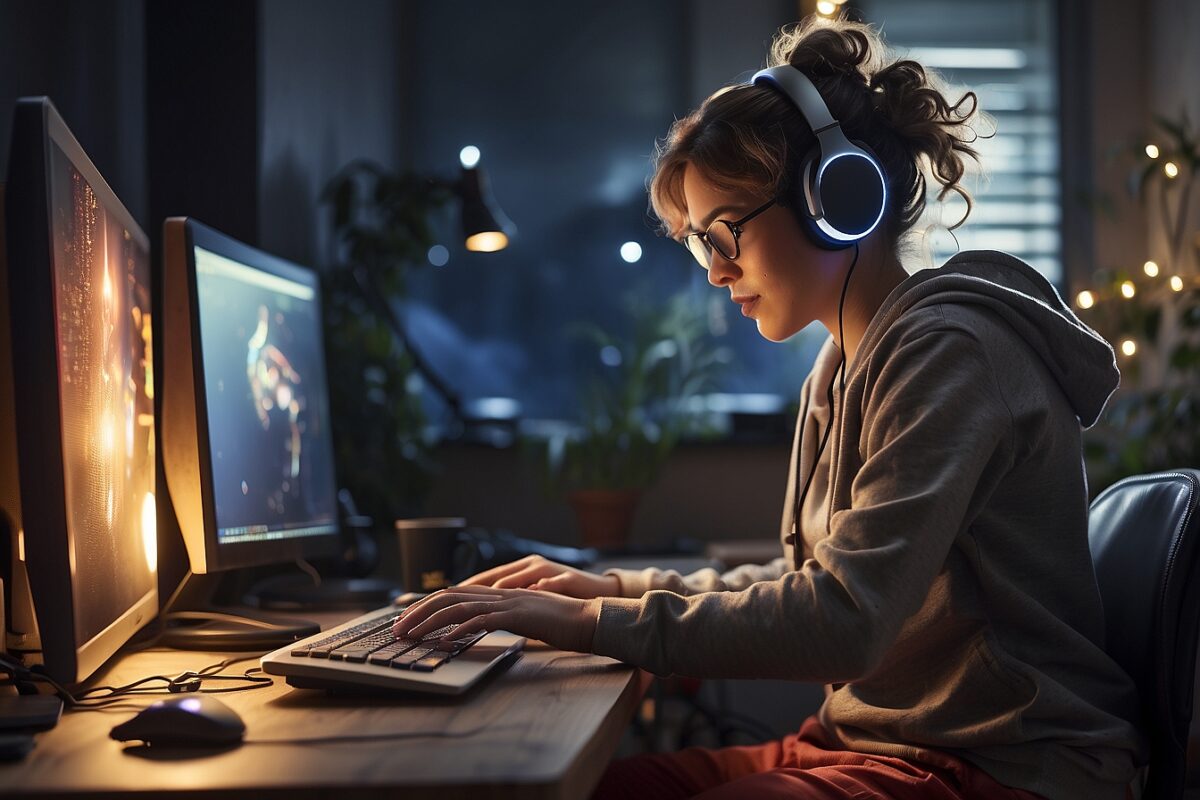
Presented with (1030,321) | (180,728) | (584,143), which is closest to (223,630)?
(180,728)

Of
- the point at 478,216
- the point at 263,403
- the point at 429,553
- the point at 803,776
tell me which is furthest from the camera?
the point at 478,216

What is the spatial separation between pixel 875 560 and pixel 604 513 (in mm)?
1834

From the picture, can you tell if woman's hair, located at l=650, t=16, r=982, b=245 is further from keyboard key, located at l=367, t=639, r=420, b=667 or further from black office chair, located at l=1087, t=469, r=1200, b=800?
keyboard key, located at l=367, t=639, r=420, b=667

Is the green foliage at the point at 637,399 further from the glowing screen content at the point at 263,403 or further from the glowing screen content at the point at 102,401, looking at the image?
the glowing screen content at the point at 102,401

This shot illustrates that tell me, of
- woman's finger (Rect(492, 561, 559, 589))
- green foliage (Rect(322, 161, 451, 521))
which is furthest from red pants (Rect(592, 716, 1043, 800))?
green foliage (Rect(322, 161, 451, 521))

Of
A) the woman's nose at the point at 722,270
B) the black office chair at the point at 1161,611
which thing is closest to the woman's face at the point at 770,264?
the woman's nose at the point at 722,270

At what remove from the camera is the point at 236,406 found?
127 cm

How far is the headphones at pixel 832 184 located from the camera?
111 cm

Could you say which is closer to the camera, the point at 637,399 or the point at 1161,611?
the point at 1161,611

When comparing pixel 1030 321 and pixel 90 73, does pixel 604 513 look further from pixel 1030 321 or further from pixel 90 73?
pixel 1030 321

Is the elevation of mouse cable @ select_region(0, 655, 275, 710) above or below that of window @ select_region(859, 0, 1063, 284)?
below

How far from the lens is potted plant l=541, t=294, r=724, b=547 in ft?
8.84

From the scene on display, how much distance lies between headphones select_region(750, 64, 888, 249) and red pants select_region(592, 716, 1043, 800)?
0.51 m

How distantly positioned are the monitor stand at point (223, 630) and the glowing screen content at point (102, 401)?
6 centimetres
